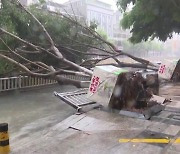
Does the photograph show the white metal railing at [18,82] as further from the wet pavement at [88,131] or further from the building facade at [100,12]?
the building facade at [100,12]

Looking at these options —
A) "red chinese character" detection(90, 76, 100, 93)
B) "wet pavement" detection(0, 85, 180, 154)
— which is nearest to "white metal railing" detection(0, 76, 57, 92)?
"wet pavement" detection(0, 85, 180, 154)

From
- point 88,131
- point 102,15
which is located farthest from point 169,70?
point 102,15

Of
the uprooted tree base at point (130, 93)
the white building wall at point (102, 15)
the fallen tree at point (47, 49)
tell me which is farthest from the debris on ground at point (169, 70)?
the white building wall at point (102, 15)

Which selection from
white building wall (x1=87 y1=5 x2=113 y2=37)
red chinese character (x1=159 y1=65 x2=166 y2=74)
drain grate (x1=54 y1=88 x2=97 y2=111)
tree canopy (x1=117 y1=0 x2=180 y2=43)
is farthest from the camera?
white building wall (x1=87 y1=5 x2=113 y2=37)

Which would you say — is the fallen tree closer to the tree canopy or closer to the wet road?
the wet road

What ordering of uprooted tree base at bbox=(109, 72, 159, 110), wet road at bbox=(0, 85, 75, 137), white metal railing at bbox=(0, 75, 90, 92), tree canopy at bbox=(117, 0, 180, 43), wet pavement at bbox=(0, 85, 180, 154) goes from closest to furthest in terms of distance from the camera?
wet pavement at bbox=(0, 85, 180, 154), uprooted tree base at bbox=(109, 72, 159, 110), wet road at bbox=(0, 85, 75, 137), tree canopy at bbox=(117, 0, 180, 43), white metal railing at bbox=(0, 75, 90, 92)

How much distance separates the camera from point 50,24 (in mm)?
13547

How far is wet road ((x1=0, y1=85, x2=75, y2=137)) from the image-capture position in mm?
6758

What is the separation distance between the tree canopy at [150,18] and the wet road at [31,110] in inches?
211

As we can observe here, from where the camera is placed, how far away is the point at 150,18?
11781mm

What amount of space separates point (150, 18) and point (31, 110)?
6.90 meters

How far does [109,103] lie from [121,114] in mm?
436

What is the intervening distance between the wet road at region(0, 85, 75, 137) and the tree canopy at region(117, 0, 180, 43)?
5.37m

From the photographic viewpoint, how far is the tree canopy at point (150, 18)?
10.5 metres
